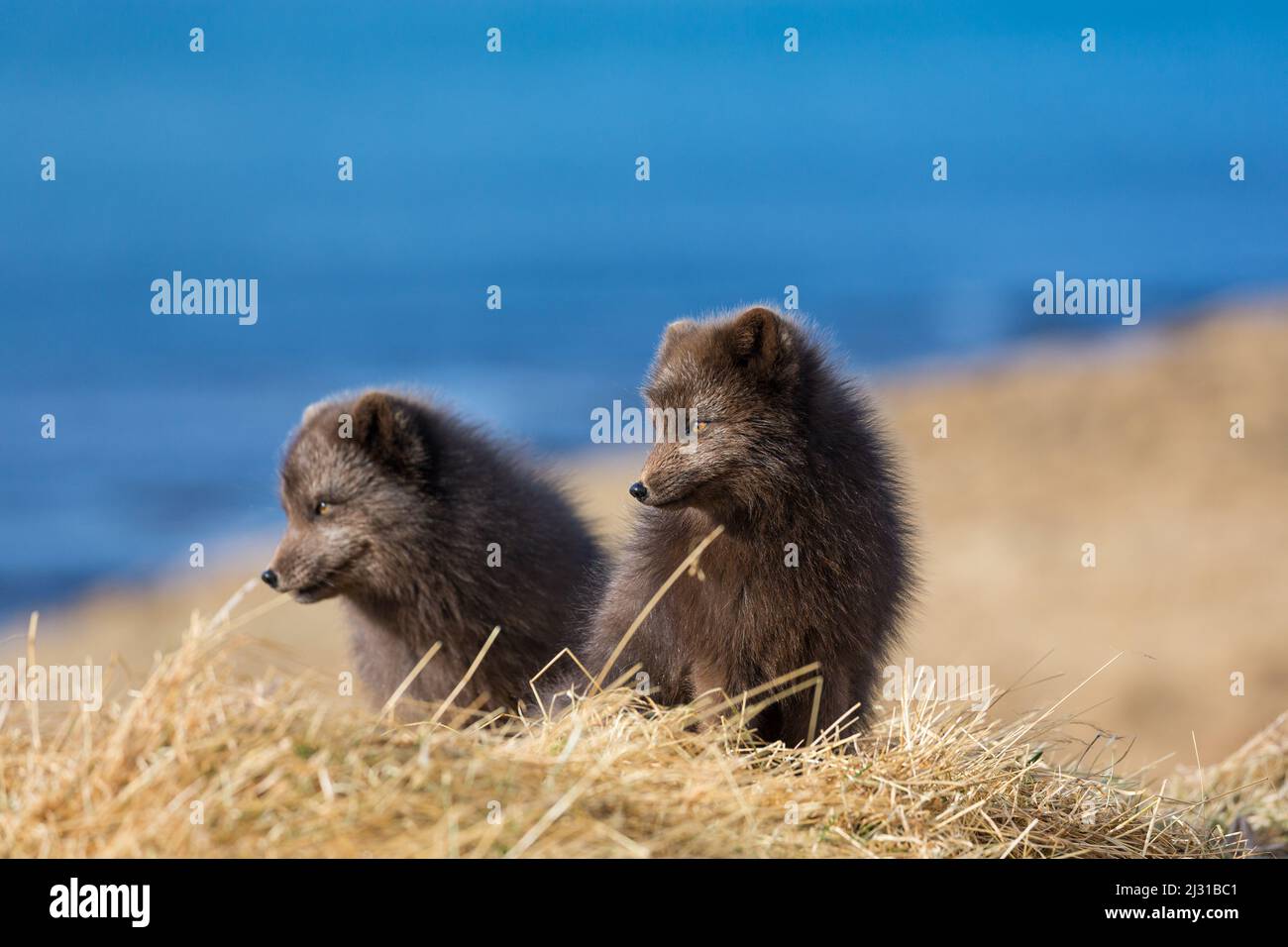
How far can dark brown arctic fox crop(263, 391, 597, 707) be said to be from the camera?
28.4 ft

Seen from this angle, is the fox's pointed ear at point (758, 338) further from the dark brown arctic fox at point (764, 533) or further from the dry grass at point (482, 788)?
the dry grass at point (482, 788)

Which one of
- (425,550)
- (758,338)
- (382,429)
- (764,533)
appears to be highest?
(758,338)

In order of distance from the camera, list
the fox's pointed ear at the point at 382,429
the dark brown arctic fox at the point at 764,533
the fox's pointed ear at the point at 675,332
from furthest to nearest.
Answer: the fox's pointed ear at the point at 382,429 < the fox's pointed ear at the point at 675,332 < the dark brown arctic fox at the point at 764,533

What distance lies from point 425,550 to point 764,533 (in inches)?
91.4

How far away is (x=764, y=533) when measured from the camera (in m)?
7.30

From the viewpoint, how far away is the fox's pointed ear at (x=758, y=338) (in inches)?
287

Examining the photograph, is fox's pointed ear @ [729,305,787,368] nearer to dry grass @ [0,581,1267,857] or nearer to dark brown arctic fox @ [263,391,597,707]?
dry grass @ [0,581,1267,857]

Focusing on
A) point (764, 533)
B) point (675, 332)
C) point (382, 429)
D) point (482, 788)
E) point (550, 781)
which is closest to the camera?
point (482, 788)

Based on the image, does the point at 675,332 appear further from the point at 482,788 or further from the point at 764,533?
the point at 482,788

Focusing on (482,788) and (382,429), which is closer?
(482,788)

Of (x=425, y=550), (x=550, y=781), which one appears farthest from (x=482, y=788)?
(x=425, y=550)

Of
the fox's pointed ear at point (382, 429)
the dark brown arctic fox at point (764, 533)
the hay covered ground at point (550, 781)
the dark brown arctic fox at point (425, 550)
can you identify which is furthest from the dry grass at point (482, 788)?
the fox's pointed ear at point (382, 429)

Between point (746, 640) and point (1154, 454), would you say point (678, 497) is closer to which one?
point (746, 640)
